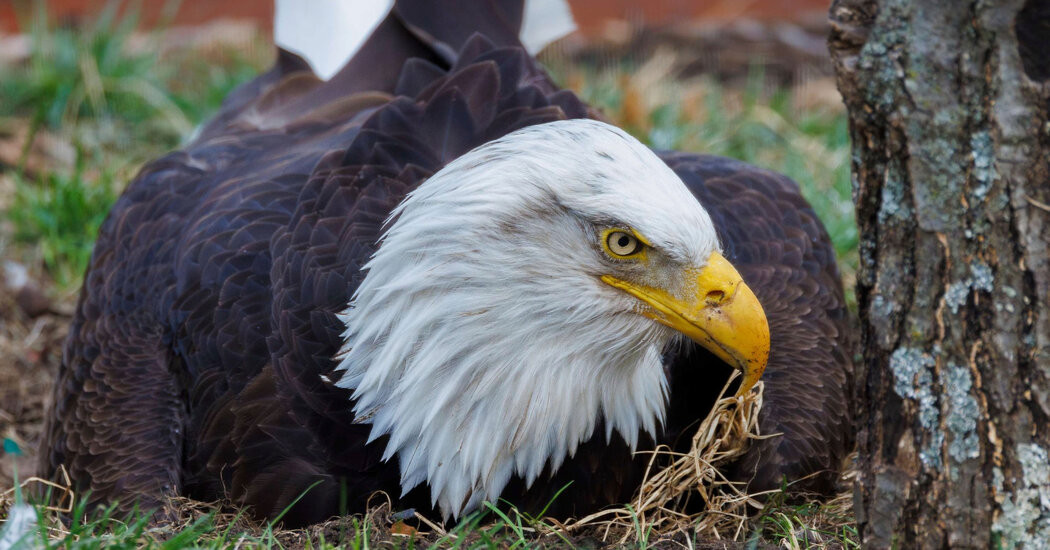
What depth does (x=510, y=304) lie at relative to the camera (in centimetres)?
304

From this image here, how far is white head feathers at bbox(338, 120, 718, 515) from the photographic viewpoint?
3008mm

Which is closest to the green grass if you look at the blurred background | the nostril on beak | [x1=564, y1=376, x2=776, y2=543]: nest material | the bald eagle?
the blurred background

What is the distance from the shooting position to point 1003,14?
7.23ft

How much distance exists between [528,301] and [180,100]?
4.95m

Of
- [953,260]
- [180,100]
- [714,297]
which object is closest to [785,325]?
[714,297]

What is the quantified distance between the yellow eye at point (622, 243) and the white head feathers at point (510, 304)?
0.08ft

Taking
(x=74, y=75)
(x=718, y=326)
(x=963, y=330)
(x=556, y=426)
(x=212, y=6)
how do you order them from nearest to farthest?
(x=963, y=330), (x=718, y=326), (x=556, y=426), (x=74, y=75), (x=212, y=6)

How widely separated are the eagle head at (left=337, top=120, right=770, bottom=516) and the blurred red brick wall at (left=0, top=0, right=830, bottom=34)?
6555 millimetres

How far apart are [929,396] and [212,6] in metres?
8.63

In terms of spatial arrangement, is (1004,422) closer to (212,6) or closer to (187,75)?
(187,75)

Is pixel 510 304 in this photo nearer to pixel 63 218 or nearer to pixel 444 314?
pixel 444 314

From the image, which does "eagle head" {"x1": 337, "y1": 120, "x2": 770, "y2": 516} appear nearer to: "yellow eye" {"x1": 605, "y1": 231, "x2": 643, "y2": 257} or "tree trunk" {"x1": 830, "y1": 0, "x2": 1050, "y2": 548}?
"yellow eye" {"x1": 605, "y1": 231, "x2": 643, "y2": 257}

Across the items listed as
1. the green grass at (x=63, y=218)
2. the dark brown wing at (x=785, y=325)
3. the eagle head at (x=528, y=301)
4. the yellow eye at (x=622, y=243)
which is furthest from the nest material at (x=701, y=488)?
the green grass at (x=63, y=218)

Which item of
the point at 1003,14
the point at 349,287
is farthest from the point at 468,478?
the point at 1003,14
